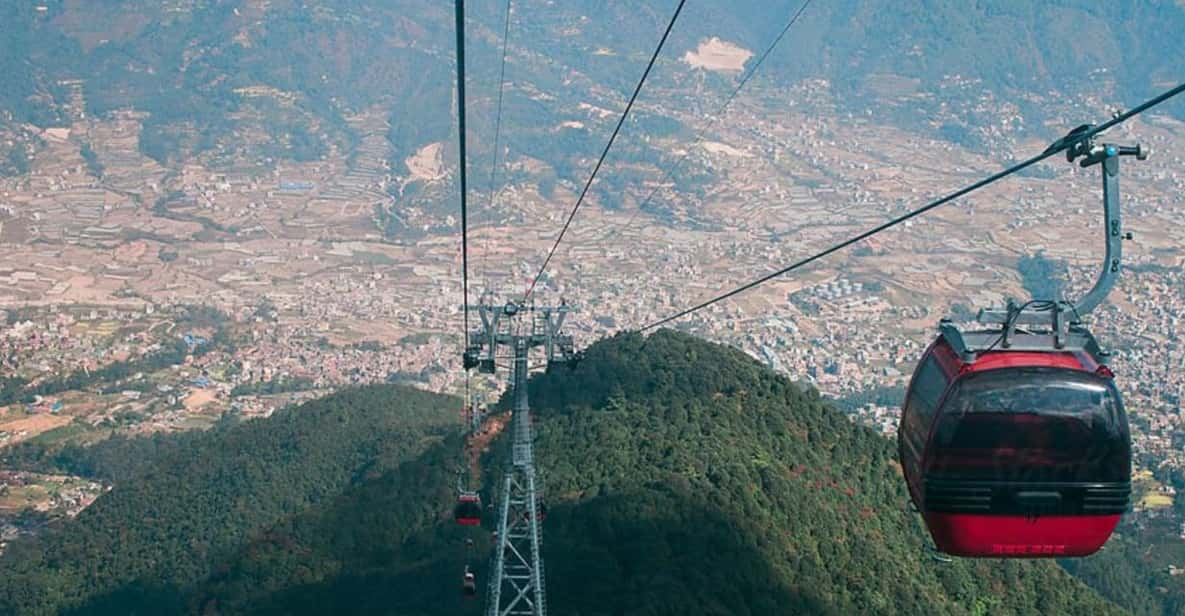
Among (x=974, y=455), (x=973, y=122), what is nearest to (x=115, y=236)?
(x=973, y=122)

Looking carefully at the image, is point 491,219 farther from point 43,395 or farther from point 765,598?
point 765,598

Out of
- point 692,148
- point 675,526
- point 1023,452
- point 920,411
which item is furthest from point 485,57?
point 1023,452

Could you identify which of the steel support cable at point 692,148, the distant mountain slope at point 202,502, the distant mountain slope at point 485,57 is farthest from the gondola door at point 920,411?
the distant mountain slope at point 485,57

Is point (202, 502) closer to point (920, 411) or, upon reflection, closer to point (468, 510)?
point (468, 510)

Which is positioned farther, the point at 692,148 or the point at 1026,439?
the point at 692,148

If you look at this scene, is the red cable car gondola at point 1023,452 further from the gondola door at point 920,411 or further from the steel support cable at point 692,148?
the steel support cable at point 692,148

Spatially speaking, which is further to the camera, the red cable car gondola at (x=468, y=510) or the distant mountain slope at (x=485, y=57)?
the distant mountain slope at (x=485, y=57)

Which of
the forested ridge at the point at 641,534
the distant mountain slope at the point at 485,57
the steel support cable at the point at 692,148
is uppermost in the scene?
the distant mountain slope at the point at 485,57
